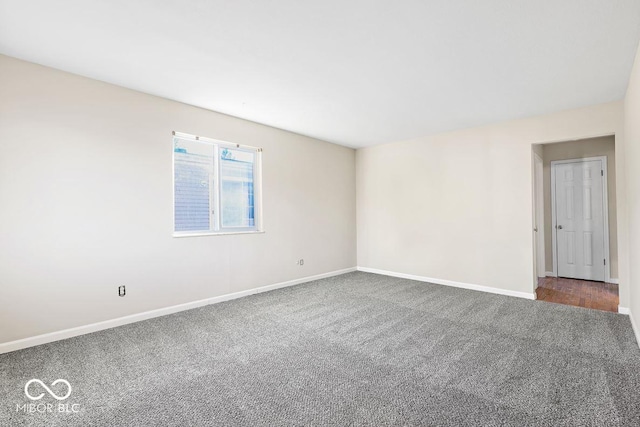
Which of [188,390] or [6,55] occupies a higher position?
[6,55]

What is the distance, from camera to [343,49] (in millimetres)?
2529

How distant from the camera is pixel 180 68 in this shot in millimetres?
2879

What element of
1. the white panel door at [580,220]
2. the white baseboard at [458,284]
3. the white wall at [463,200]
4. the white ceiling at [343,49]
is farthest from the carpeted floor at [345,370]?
the white ceiling at [343,49]

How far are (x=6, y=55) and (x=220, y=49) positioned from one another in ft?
6.38

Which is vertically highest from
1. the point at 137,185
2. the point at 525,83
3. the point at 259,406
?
the point at 525,83

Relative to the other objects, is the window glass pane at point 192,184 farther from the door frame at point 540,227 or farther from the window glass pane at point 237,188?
the door frame at point 540,227

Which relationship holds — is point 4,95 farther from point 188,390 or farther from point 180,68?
point 188,390

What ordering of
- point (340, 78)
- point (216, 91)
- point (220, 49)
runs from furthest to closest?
point (216, 91), point (340, 78), point (220, 49)

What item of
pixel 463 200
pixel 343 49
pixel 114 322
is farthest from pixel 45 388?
pixel 463 200

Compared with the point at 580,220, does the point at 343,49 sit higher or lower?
higher

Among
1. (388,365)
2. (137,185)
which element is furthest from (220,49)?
(388,365)

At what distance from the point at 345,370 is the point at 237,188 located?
3.06 meters

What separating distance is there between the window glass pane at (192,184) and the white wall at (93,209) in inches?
6.3

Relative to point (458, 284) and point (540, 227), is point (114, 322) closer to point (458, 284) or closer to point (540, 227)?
point (458, 284)
